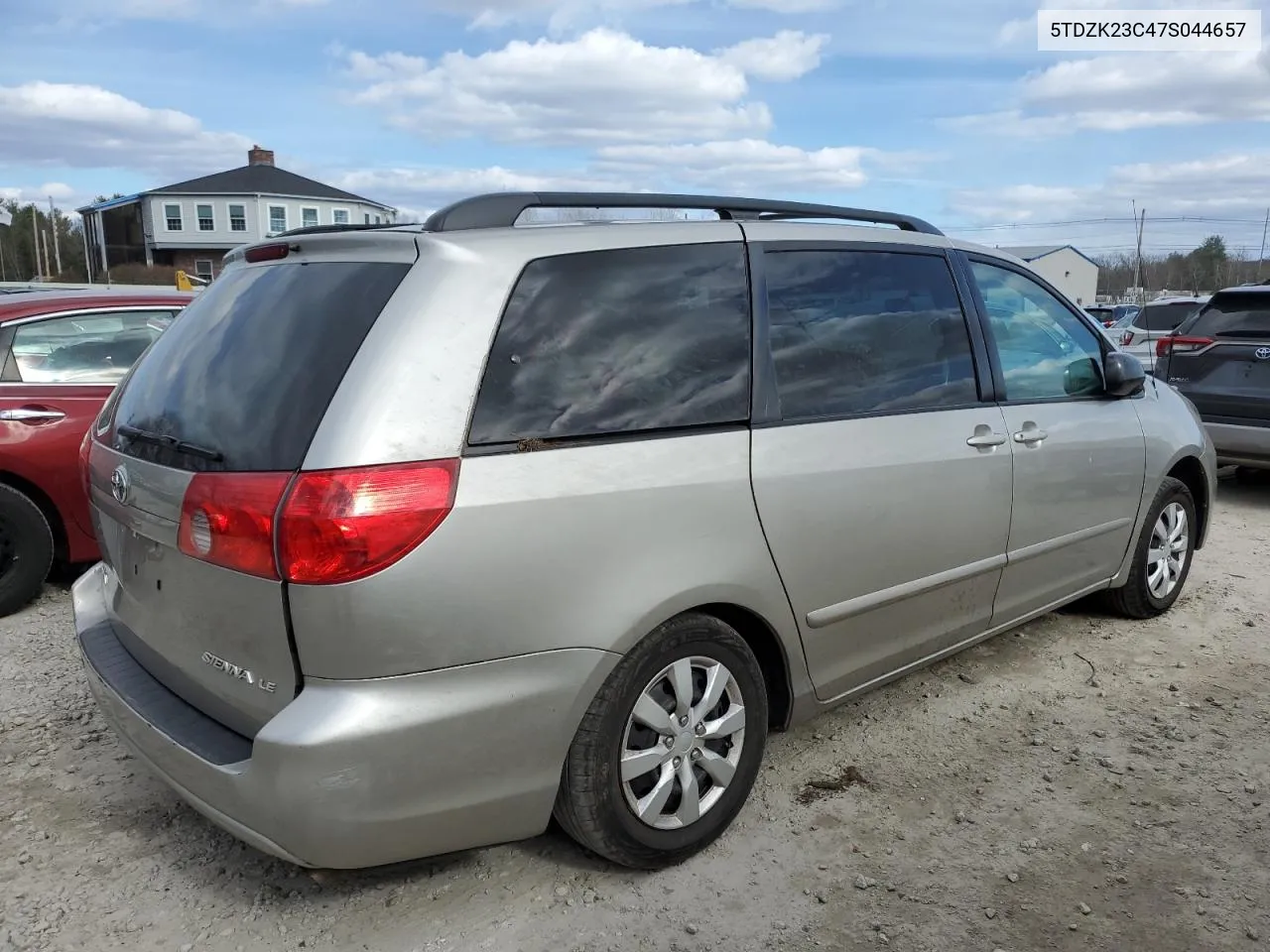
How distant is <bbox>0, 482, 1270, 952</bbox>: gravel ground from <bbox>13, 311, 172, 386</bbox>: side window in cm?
187

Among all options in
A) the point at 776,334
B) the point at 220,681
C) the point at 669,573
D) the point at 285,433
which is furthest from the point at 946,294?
the point at 220,681

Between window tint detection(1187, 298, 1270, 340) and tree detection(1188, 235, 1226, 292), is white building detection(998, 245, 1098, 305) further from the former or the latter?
window tint detection(1187, 298, 1270, 340)

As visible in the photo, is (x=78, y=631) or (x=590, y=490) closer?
(x=590, y=490)

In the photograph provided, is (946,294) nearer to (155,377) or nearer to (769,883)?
(769,883)

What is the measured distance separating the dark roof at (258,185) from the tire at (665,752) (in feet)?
173

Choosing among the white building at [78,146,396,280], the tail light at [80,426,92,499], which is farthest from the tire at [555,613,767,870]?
the white building at [78,146,396,280]

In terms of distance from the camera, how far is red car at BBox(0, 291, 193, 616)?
16.3ft

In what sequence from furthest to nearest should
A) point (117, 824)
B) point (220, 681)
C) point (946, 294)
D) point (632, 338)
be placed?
point (946, 294), point (117, 824), point (632, 338), point (220, 681)

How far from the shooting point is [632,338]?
8.99 feet

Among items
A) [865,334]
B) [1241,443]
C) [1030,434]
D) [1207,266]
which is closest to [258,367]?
[865,334]

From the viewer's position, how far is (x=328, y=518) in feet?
7.27

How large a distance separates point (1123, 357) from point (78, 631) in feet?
13.3

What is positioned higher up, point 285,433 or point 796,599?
point 285,433

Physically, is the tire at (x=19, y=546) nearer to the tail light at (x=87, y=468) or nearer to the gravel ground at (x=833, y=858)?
the gravel ground at (x=833, y=858)
